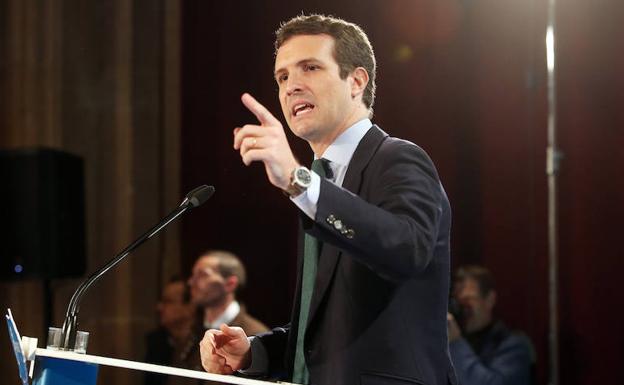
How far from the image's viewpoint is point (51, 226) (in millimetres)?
3268

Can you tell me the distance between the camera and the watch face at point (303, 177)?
1.32 m

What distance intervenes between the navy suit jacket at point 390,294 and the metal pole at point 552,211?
129 centimetres

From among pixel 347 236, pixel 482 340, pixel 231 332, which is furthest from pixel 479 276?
pixel 347 236

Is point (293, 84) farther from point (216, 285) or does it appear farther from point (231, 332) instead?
point (216, 285)

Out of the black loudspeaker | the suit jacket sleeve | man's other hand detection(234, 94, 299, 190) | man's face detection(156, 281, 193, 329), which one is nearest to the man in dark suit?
man's other hand detection(234, 94, 299, 190)

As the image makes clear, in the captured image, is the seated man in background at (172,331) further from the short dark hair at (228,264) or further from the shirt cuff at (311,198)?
the shirt cuff at (311,198)

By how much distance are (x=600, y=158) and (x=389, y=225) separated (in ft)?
5.28

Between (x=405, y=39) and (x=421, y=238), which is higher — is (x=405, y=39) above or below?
above

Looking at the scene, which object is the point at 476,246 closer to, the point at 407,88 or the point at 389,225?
the point at 407,88

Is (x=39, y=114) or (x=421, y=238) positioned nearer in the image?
(x=421, y=238)

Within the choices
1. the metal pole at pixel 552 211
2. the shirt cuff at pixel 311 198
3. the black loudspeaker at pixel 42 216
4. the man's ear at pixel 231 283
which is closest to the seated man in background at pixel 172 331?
the man's ear at pixel 231 283

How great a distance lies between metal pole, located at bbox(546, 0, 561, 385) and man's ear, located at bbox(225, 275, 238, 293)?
99 cm

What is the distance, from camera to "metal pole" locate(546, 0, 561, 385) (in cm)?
277

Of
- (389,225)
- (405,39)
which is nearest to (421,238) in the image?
(389,225)
